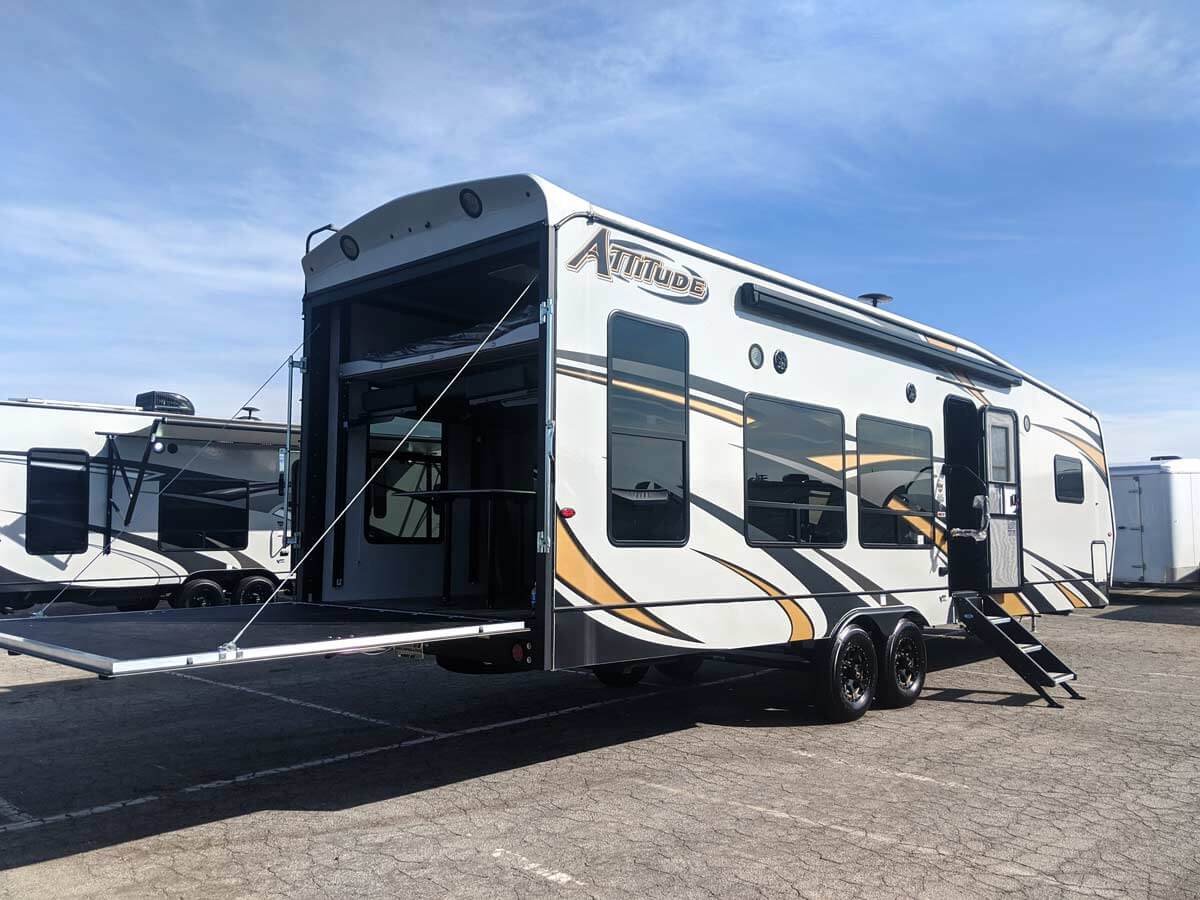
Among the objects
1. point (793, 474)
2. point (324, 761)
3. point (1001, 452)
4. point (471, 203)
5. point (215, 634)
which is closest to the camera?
point (215, 634)

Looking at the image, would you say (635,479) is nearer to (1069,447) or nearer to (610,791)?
(610,791)

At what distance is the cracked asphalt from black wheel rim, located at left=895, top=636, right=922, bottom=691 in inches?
8.7

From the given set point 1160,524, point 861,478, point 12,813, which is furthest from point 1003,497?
point 1160,524

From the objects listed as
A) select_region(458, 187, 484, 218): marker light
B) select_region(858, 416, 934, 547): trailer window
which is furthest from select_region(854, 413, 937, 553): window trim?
select_region(458, 187, 484, 218): marker light

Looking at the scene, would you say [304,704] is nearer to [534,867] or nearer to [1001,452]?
[534,867]

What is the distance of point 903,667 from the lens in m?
7.68

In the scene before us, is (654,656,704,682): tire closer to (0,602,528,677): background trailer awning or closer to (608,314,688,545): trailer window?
(608,314,688,545): trailer window

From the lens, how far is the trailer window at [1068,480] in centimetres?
1013

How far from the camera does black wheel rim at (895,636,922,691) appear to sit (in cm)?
763

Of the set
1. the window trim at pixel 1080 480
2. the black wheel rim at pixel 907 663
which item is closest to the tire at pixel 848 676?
the black wheel rim at pixel 907 663

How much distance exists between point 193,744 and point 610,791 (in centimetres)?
304

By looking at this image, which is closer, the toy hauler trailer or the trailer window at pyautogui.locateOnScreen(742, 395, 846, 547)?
the toy hauler trailer

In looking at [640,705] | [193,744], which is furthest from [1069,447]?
[193,744]

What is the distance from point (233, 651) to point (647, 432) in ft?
8.37
